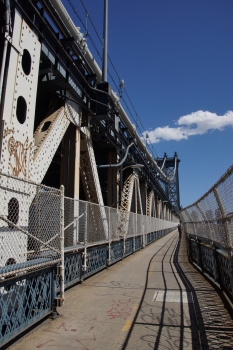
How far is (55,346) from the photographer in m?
3.39

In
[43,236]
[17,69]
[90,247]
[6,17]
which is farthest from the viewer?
[90,247]

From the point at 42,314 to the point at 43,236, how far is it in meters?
1.30

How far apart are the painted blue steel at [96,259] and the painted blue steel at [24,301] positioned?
293 cm

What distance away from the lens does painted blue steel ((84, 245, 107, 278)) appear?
7.46m

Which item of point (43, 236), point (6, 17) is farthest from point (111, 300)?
point (6, 17)

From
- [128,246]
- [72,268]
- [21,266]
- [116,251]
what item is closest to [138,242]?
[128,246]

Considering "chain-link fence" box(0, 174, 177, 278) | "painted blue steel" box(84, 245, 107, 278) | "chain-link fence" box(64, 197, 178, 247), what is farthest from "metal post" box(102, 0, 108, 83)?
"painted blue steel" box(84, 245, 107, 278)

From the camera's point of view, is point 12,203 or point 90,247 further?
point 90,247

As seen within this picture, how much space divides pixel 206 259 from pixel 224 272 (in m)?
2.29

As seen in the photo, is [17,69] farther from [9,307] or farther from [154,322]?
[154,322]

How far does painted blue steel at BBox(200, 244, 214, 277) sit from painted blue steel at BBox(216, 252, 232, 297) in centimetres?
99

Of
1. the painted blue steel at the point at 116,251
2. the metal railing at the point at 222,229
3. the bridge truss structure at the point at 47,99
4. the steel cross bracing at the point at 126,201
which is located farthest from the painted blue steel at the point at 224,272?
the steel cross bracing at the point at 126,201

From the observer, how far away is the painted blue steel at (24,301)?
129 inches

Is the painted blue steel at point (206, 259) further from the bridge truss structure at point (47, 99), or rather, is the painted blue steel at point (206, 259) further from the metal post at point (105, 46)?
the metal post at point (105, 46)
